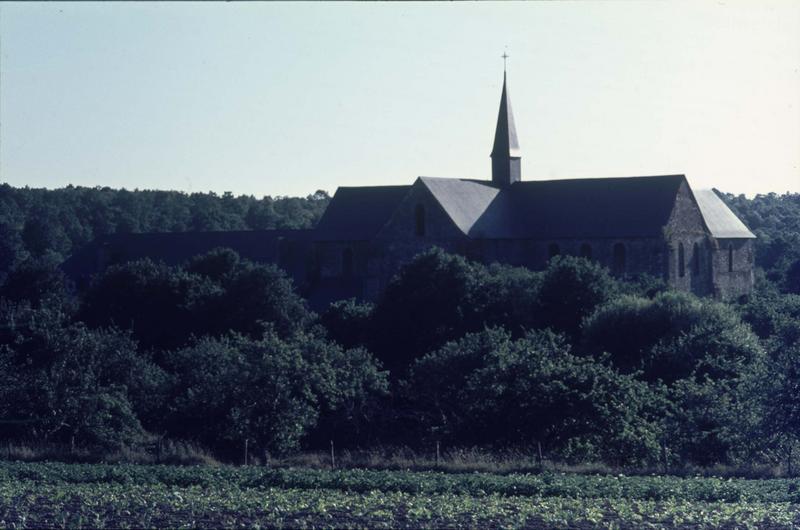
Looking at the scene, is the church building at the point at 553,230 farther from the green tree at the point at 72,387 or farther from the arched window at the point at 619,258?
the green tree at the point at 72,387

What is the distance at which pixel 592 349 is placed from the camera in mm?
38844

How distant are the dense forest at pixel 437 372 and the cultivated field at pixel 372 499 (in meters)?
3.94

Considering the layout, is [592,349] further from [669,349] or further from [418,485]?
[418,485]

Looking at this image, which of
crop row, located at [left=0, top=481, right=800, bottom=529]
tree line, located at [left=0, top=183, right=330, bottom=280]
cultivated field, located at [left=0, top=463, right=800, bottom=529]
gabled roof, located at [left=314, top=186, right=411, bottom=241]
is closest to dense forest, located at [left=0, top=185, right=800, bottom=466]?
cultivated field, located at [left=0, top=463, right=800, bottom=529]

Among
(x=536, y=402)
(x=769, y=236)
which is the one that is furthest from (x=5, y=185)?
(x=536, y=402)

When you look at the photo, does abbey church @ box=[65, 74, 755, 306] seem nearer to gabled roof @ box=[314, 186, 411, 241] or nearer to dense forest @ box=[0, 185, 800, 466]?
gabled roof @ box=[314, 186, 411, 241]

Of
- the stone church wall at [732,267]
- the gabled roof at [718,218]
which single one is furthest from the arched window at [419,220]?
the stone church wall at [732,267]

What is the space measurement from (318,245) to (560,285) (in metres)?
23.7

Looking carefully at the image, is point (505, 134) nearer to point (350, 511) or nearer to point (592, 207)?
point (592, 207)

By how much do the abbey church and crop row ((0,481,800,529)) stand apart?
38322 millimetres

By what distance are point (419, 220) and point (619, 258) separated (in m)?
9.42

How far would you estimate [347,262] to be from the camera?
215ft

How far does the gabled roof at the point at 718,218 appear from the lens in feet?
206

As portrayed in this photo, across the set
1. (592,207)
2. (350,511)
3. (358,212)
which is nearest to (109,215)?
(358,212)
